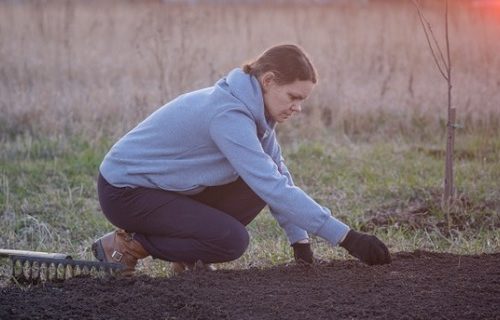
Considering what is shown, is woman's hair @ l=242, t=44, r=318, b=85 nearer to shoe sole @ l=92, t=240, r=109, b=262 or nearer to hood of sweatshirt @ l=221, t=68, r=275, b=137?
hood of sweatshirt @ l=221, t=68, r=275, b=137

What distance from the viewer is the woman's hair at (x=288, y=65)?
362 cm

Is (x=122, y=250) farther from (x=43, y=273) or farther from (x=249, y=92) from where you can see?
(x=249, y=92)

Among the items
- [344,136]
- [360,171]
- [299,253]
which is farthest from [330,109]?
[299,253]

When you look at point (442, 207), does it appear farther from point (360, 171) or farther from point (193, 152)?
point (193, 152)

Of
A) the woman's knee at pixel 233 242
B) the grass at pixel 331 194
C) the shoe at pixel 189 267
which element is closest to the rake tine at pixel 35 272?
the grass at pixel 331 194

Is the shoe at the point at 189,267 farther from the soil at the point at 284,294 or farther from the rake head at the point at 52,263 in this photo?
the rake head at the point at 52,263

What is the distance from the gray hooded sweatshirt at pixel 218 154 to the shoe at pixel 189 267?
360mm

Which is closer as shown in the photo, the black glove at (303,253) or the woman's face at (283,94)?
the woman's face at (283,94)

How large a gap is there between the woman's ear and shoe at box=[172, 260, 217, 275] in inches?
36.4

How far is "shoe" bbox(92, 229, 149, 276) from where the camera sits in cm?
405

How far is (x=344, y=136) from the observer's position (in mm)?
7555

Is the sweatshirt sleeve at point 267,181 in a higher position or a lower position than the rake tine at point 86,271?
higher

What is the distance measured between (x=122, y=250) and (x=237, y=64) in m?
5.37

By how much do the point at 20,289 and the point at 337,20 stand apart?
8.41 metres
